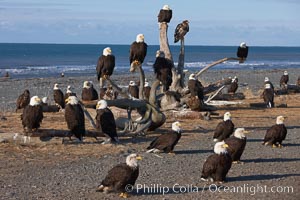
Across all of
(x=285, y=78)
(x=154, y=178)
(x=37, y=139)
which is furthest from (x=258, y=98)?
(x=154, y=178)

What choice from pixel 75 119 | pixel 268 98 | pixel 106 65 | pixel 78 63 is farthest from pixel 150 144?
pixel 78 63

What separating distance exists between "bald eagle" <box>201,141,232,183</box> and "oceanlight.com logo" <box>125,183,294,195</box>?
0.19 m

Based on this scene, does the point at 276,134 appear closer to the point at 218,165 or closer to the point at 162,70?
the point at 162,70

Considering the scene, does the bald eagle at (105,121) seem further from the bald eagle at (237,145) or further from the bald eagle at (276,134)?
the bald eagle at (276,134)

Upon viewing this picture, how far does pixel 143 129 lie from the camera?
15.5m

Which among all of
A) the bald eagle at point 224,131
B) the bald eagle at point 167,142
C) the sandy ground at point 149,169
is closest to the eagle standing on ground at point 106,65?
the sandy ground at point 149,169

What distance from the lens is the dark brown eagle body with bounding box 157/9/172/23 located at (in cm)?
1861

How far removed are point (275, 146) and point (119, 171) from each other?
592cm

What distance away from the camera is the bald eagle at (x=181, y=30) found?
65.4 feet

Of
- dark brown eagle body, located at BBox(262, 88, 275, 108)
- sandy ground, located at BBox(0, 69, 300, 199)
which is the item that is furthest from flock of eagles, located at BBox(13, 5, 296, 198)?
dark brown eagle body, located at BBox(262, 88, 275, 108)

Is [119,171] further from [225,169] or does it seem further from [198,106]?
[198,106]

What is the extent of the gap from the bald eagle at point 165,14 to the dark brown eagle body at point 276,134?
5.63m

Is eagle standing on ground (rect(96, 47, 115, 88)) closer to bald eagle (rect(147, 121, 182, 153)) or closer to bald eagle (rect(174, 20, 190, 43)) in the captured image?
bald eagle (rect(147, 121, 182, 153))

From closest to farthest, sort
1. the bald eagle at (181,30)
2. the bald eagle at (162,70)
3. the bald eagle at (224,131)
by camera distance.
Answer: the bald eagle at (224,131)
the bald eagle at (162,70)
the bald eagle at (181,30)
